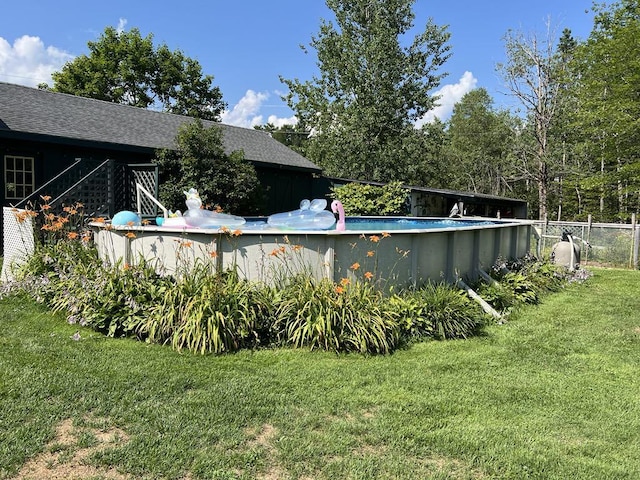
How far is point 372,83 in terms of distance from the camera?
74.9 ft

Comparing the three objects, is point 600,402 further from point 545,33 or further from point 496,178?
point 496,178

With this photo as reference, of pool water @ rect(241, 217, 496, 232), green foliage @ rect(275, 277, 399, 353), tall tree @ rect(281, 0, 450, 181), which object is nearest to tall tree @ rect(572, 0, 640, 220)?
Answer: tall tree @ rect(281, 0, 450, 181)

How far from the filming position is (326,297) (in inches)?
181

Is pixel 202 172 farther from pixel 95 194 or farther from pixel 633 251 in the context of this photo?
pixel 633 251

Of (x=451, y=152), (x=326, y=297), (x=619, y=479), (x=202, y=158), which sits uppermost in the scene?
(x=451, y=152)

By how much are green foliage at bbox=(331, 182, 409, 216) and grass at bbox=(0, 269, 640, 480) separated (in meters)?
12.3

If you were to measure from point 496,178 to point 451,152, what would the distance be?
417 cm

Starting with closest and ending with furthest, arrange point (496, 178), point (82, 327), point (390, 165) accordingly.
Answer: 1. point (82, 327)
2. point (390, 165)
3. point (496, 178)

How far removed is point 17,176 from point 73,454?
33.5 ft

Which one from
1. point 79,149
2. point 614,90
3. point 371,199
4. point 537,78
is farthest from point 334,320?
point 537,78

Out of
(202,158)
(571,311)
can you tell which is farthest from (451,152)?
(571,311)

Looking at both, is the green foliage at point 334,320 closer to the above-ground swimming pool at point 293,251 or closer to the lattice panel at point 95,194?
the above-ground swimming pool at point 293,251

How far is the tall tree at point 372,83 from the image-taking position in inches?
896

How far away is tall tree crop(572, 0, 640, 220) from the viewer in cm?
1816
